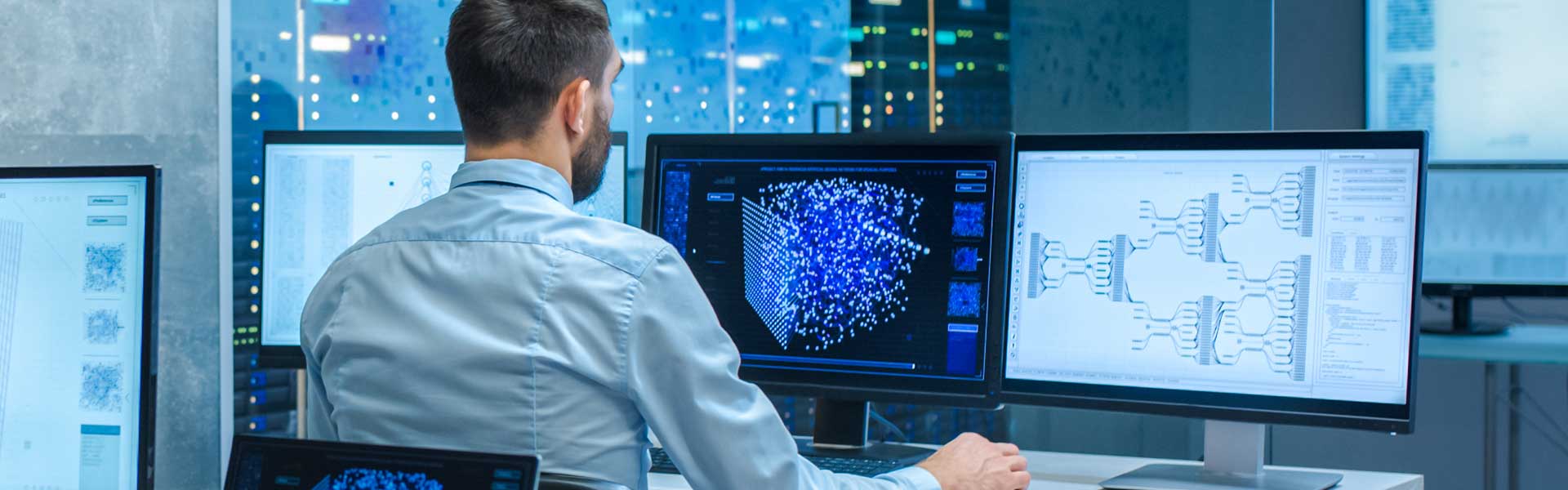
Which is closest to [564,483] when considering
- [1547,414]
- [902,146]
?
[902,146]

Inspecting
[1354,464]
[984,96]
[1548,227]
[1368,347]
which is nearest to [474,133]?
[1368,347]

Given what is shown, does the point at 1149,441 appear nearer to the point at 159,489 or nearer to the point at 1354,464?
the point at 1354,464

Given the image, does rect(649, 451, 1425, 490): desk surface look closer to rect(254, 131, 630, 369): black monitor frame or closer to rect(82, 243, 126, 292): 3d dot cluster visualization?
rect(82, 243, 126, 292): 3d dot cluster visualization

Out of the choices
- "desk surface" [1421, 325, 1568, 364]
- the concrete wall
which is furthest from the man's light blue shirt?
"desk surface" [1421, 325, 1568, 364]

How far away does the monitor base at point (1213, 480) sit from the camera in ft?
5.06

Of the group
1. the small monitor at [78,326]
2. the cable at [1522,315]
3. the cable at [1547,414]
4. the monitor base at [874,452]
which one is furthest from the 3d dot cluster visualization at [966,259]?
the cable at [1547,414]

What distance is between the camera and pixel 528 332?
1.11 meters

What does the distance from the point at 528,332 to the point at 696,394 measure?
15cm

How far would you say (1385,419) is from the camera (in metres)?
1.46

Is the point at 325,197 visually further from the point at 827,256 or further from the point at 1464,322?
the point at 1464,322

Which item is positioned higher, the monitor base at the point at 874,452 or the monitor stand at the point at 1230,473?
the monitor stand at the point at 1230,473

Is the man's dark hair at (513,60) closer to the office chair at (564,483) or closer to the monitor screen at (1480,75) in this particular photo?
the office chair at (564,483)

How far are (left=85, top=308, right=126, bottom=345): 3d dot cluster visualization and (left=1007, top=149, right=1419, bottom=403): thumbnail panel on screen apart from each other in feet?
3.46

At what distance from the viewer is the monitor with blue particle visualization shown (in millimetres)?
1658
